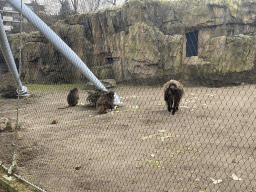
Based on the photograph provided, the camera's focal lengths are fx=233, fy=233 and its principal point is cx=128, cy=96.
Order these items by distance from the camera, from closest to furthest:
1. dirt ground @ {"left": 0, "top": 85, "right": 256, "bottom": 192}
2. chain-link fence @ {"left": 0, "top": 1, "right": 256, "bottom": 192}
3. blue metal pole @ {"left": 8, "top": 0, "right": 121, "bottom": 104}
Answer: dirt ground @ {"left": 0, "top": 85, "right": 256, "bottom": 192}, chain-link fence @ {"left": 0, "top": 1, "right": 256, "bottom": 192}, blue metal pole @ {"left": 8, "top": 0, "right": 121, "bottom": 104}

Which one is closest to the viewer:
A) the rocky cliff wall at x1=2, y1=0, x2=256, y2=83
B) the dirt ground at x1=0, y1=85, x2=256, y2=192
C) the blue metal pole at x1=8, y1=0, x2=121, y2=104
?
the dirt ground at x1=0, y1=85, x2=256, y2=192

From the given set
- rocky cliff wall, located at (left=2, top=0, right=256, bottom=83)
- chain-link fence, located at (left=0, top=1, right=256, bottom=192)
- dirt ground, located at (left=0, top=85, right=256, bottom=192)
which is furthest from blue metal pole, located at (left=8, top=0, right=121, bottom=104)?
rocky cliff wall, located at (left=2, top=0, right=256, bottom=83)

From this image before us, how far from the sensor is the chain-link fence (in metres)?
3.22

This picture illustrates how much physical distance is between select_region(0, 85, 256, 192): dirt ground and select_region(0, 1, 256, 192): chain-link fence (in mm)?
17

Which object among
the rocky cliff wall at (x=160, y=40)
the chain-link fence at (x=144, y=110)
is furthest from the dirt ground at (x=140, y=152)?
the rocky cliff wall at (x=160, y=40)

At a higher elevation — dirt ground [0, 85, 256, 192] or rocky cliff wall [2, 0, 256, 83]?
rocky cliff wall [2, 0, 256, 83]

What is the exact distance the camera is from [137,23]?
11.9 m

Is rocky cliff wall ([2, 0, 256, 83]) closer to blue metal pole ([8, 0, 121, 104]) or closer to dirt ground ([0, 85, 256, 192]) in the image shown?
blue metal pole ([8, 0, 121, 104])

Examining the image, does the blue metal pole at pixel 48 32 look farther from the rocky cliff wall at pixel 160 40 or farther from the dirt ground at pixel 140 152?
the rocky cliff wall at pixel 160 40

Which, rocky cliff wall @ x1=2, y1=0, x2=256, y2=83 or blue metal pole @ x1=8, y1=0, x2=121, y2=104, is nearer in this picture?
blue metal pole @ x1=8, y1=0, x2=121, y2=104

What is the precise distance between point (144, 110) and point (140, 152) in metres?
2.93

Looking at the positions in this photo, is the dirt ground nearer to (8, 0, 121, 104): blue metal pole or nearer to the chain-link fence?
the chain-link fence

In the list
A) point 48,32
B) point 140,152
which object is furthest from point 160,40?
point 140,152

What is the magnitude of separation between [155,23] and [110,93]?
644 cm
